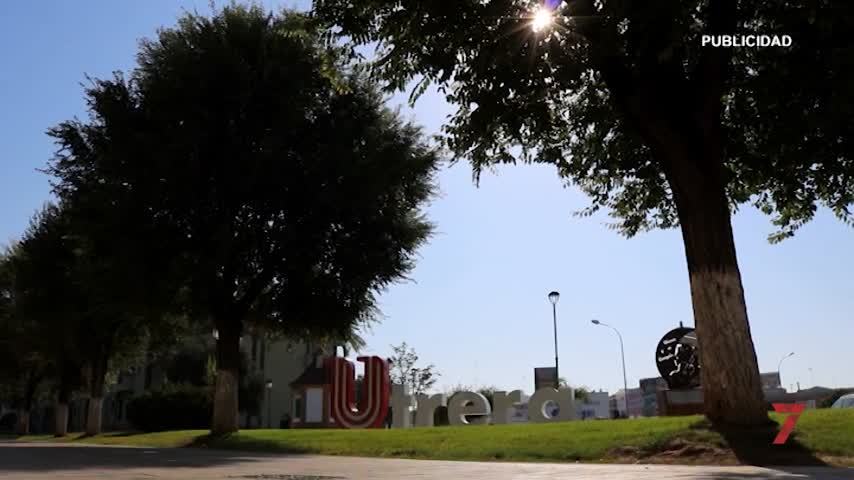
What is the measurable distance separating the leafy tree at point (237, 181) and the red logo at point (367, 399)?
7.37 metres

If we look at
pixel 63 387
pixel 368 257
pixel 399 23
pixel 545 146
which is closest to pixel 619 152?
pixel 545 146

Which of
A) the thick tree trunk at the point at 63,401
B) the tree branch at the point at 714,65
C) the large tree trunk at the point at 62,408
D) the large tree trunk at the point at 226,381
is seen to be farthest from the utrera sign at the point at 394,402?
the large tree trunk at the point at 62,408

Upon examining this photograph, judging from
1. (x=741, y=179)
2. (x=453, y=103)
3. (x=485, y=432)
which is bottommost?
(x=485, y=432)

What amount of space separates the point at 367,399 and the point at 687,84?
2272cm

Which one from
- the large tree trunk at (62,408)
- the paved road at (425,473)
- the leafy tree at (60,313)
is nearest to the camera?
the paved road at (425,473)

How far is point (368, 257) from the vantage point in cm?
2572

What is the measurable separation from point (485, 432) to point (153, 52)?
1718 centimetres

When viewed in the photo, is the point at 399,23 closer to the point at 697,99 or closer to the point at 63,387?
the point at 697,99

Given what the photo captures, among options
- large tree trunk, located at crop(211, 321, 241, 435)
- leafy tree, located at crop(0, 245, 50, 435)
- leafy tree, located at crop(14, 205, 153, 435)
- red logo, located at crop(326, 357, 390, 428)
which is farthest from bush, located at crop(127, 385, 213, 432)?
large tree trunk, located at crop(211, 321, 241, 435)

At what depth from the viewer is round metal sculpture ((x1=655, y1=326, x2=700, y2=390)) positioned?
86.7 feet

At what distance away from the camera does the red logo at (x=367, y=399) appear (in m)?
33.7

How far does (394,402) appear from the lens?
35156 mm

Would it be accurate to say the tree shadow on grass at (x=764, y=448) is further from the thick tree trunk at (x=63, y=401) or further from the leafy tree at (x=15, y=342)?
the thick tree trunk at (x=63, y=401)

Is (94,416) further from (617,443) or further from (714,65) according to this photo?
(714,65)
